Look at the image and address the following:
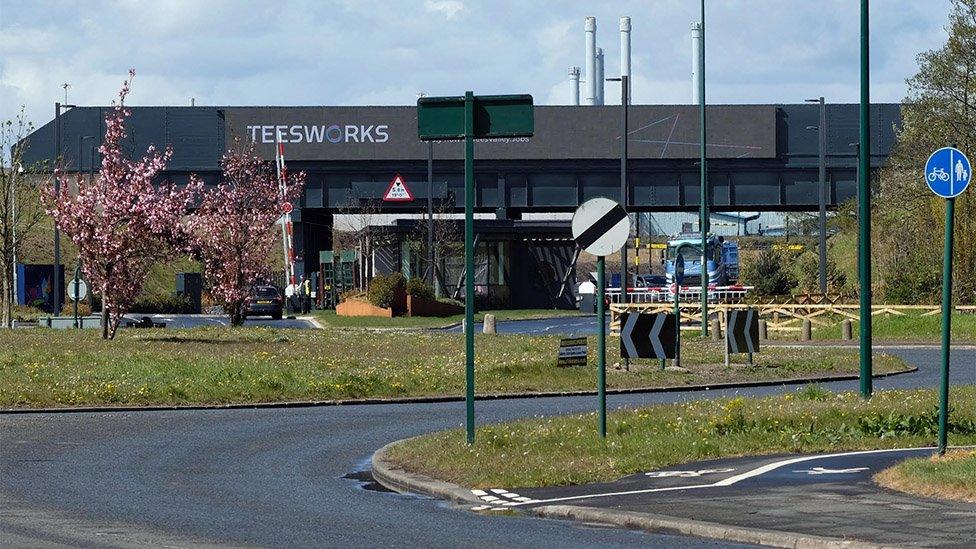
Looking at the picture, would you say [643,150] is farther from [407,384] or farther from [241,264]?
[407,384]

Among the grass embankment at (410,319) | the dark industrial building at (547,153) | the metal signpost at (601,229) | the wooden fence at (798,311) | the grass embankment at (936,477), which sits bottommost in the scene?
the grass embankment at (410,319)

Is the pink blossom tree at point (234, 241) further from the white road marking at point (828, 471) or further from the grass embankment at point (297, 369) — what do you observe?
the white road marking at point (828, 471)

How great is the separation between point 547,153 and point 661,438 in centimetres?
6444

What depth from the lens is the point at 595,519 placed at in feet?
39.9

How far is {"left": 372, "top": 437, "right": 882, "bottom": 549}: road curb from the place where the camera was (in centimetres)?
1052

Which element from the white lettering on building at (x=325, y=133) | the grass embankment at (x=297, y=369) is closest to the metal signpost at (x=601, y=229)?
the grass embankment at (x=297, y=369)

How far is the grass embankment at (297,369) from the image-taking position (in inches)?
1017

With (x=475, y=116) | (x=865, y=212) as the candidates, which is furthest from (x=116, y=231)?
(x=475, y=116)

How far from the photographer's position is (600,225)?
651 inches

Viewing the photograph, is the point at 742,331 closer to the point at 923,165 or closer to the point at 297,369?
the point at 297,369

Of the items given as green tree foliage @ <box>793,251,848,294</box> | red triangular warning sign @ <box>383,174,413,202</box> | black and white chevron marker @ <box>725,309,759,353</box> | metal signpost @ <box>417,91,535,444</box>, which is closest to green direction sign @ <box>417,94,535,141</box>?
metal signpost @ <box>417,91,535,444</box>

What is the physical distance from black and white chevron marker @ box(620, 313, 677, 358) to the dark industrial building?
5050 cm

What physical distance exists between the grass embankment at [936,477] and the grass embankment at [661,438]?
249 cm

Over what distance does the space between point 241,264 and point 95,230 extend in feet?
30.9
